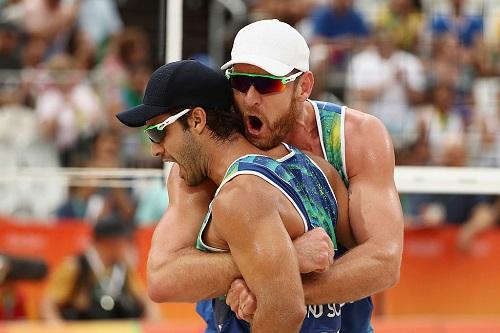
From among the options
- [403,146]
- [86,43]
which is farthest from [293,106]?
[86,43]

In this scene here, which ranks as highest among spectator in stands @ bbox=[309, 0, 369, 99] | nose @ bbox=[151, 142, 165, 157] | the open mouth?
the open mouth

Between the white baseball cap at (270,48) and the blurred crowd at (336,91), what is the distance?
4285 millimetres

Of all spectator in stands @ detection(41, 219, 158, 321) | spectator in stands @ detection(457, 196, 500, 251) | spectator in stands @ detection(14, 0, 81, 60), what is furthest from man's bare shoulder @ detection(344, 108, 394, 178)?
spectator in stands @ detection(14, 0, 81, 60)

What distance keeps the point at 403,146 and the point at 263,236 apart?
5163mm

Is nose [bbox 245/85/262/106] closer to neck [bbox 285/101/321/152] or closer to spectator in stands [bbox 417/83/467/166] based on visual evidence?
neck [bbox 285/101/321/152]

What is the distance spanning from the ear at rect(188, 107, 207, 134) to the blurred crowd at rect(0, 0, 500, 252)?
4.43 metres

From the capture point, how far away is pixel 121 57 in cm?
988

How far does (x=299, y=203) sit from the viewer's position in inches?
131

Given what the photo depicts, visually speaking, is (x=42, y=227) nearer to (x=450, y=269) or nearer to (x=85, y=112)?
(x=85, y=112)

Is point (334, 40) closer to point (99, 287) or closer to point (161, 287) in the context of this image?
point (99, 287)

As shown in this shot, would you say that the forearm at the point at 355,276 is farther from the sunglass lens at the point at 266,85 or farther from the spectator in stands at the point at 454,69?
the spectator in stands at the point at 454,69

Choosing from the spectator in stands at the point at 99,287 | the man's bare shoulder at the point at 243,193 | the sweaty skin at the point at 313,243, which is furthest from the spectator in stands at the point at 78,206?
the man's bare shoulder at the point at 243,193

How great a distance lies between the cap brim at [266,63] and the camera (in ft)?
11.4

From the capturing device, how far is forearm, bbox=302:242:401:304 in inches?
134
